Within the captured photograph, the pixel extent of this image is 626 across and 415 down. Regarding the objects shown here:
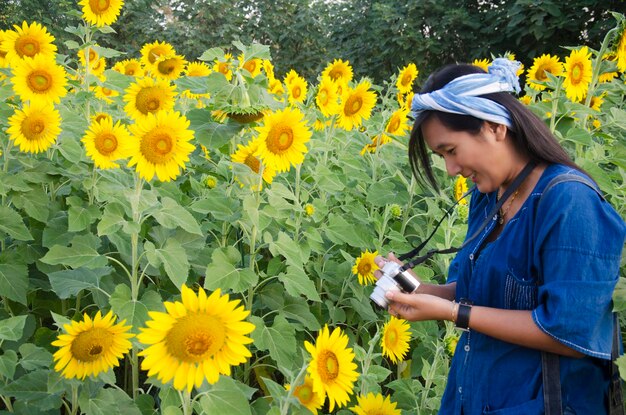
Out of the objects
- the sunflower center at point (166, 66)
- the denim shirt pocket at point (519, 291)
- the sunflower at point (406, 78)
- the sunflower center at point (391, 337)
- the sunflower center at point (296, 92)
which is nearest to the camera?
the denim shirt pocket at point (519, 291)

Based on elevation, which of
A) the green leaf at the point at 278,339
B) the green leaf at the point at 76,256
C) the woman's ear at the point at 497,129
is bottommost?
the green leaf at the point at 278,339

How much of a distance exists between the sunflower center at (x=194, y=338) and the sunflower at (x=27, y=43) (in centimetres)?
227

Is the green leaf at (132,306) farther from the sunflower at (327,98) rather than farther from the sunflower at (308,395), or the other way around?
the sunflower at (327,98)

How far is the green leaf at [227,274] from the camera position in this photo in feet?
7.50

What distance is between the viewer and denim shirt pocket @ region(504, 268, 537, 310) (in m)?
1.83

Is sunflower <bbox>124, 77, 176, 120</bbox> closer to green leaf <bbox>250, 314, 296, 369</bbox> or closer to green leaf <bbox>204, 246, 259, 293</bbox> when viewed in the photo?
green leaf <bbox>204, 246, 259, 293</bbox>

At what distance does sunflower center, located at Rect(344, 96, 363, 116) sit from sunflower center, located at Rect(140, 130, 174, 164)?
4.84 ft

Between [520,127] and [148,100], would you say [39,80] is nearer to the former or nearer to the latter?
[148,100]

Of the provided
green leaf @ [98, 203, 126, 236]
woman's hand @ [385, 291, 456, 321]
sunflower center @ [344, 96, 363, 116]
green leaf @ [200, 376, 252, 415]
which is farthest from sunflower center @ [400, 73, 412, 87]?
green leaf @ [200, 376, 252, 415]

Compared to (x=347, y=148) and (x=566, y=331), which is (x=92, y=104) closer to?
(x=347, y=148)

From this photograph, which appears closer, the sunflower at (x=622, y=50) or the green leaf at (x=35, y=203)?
the green leaf at (x=35, y=203)

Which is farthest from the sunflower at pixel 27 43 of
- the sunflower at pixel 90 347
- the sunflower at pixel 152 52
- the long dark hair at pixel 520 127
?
the long dark hair at pixel 520 127

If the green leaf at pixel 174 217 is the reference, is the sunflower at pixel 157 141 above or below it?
above

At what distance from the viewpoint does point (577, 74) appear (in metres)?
3.38
